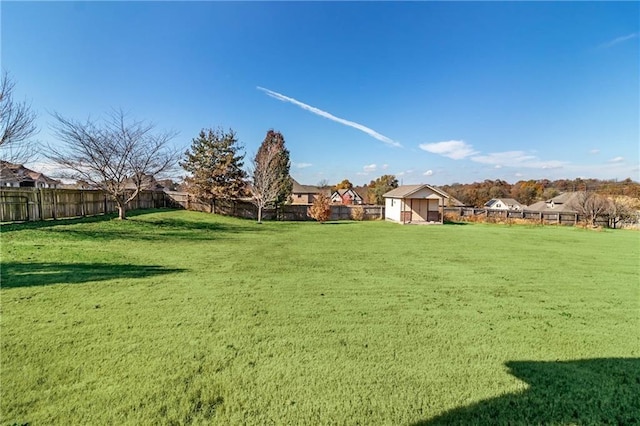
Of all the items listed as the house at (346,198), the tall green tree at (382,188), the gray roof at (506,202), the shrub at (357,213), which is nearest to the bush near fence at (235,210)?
the shrub at (357,213)

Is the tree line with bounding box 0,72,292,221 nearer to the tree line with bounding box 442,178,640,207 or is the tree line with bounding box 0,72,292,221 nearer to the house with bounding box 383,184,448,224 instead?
the house with bounding box 383,184,448,224

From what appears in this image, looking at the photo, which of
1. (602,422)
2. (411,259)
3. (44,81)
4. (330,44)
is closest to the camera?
(602,422)

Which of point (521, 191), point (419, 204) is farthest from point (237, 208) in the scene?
point (521, 191)

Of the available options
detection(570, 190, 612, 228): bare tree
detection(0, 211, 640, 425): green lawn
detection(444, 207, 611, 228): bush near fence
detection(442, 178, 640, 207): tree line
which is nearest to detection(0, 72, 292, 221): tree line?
detection(0, 211, 640, 425): green lawn

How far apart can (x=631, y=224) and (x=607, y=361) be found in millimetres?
29953

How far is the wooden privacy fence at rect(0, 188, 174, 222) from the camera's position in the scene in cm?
1139

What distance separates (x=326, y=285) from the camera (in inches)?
218

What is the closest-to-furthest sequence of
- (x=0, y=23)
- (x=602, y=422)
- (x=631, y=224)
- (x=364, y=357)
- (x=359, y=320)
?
(x=602, y=422) < (x=364, y=357) < (x=359, y=320) < (x=0, y=23) < (x=631, y=224)

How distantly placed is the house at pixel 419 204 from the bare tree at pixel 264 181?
1068cm

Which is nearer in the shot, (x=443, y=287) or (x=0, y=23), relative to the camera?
(x=443, y=287)

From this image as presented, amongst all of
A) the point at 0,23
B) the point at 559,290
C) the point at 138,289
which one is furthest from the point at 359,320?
the point at 0,23

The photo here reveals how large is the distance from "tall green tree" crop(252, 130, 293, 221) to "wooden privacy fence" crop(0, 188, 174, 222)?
938cm

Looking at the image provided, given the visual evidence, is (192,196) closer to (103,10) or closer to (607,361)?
(103,10)

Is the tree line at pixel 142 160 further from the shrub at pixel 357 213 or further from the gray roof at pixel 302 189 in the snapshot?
the gray roof at pixel 302 189
